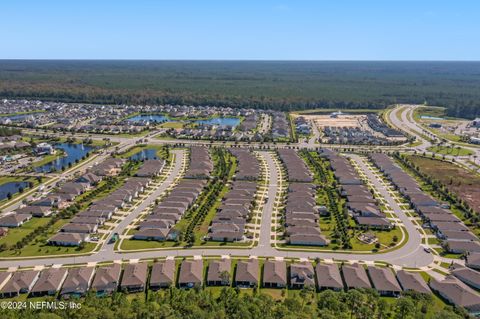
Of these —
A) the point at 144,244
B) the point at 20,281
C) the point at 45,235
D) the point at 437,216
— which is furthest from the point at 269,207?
→ the point at 20,281

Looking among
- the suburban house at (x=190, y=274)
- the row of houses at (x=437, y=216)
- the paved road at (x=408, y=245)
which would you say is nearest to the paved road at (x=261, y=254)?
the paved road at (x=408, y=245)

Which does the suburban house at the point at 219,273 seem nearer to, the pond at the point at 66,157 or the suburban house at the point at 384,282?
the suburban house at the point at 384,282

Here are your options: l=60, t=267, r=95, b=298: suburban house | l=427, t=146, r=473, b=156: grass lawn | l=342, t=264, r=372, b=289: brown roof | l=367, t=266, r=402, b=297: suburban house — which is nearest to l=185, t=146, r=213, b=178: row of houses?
l=60, t=267, r=95, b=298: suburban house

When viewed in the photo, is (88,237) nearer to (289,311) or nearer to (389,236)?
(289,311)

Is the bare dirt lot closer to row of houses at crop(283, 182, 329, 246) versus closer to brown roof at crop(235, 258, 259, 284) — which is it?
row of houses at crop(283, 182, 329, 246)

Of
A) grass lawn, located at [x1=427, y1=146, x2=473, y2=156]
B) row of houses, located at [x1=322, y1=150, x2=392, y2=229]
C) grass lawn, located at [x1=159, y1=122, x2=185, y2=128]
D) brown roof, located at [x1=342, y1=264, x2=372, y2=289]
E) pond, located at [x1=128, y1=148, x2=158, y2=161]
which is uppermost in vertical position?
grass lawn, located at [x1=159, y1=122, x2=185, y2=128]

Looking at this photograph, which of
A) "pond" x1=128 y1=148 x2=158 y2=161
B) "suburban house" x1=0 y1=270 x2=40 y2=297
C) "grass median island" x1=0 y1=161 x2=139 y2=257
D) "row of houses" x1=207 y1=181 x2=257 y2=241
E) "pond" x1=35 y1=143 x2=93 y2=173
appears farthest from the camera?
"pond" x1=128 y1=148 x2=158 y2=161
